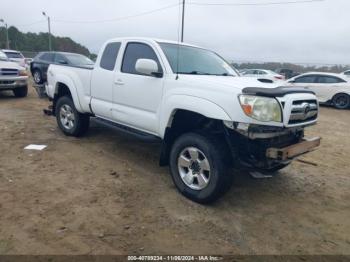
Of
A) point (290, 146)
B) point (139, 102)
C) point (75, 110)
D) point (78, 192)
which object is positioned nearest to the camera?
point (290, 146)

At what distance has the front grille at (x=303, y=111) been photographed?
369cm

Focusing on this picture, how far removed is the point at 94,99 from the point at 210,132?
261 centimetres

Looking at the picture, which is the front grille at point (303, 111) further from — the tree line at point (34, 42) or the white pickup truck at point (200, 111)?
the tree line at point (34, 42)

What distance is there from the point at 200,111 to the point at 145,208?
4.32 ft

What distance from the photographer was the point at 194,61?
4.88 m

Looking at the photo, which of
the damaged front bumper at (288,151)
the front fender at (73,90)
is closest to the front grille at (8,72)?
the front fender at (73,90)

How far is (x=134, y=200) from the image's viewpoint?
4.07 metres

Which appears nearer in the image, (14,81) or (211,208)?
(211,208)

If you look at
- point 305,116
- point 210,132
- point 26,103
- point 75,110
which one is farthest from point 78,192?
point 26,103

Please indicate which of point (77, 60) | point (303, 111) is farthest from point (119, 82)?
point (77, 60)

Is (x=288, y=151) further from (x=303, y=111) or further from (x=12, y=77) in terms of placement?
(x=12, y=77)

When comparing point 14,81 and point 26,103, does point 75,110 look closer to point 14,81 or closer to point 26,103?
point 26,103

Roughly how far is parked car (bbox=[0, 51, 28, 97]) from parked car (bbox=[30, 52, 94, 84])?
2194mm

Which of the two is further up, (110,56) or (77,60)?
(110,56)
